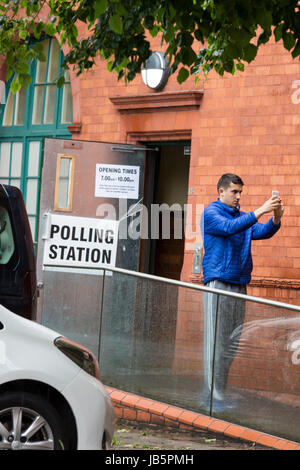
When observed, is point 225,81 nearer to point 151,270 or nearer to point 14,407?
point 151,270

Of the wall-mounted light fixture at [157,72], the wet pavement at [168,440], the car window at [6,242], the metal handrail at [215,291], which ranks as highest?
the wall-mounted light fixture at [157,72]

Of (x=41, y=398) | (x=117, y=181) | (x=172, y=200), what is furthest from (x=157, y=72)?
(x=41, y=398)

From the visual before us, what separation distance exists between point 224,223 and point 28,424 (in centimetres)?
366

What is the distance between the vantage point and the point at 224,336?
330 inches

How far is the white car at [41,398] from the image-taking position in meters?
5.80

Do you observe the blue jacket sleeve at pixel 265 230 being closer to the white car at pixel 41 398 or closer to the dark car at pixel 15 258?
the dark car at pixel 15 258

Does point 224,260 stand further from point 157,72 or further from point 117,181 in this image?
point 157,72

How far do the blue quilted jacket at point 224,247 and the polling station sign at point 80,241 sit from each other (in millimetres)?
2990

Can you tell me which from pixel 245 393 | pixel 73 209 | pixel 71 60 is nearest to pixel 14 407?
pixel 245 393

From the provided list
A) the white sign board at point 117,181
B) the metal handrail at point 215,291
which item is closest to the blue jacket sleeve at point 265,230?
the metal handrail at point 215,291

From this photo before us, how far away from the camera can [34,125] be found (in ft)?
47.3

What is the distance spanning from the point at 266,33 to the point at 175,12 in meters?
0.68

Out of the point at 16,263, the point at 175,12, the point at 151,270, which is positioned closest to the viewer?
the point at 175,12

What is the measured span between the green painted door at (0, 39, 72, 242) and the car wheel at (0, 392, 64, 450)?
329 inches
